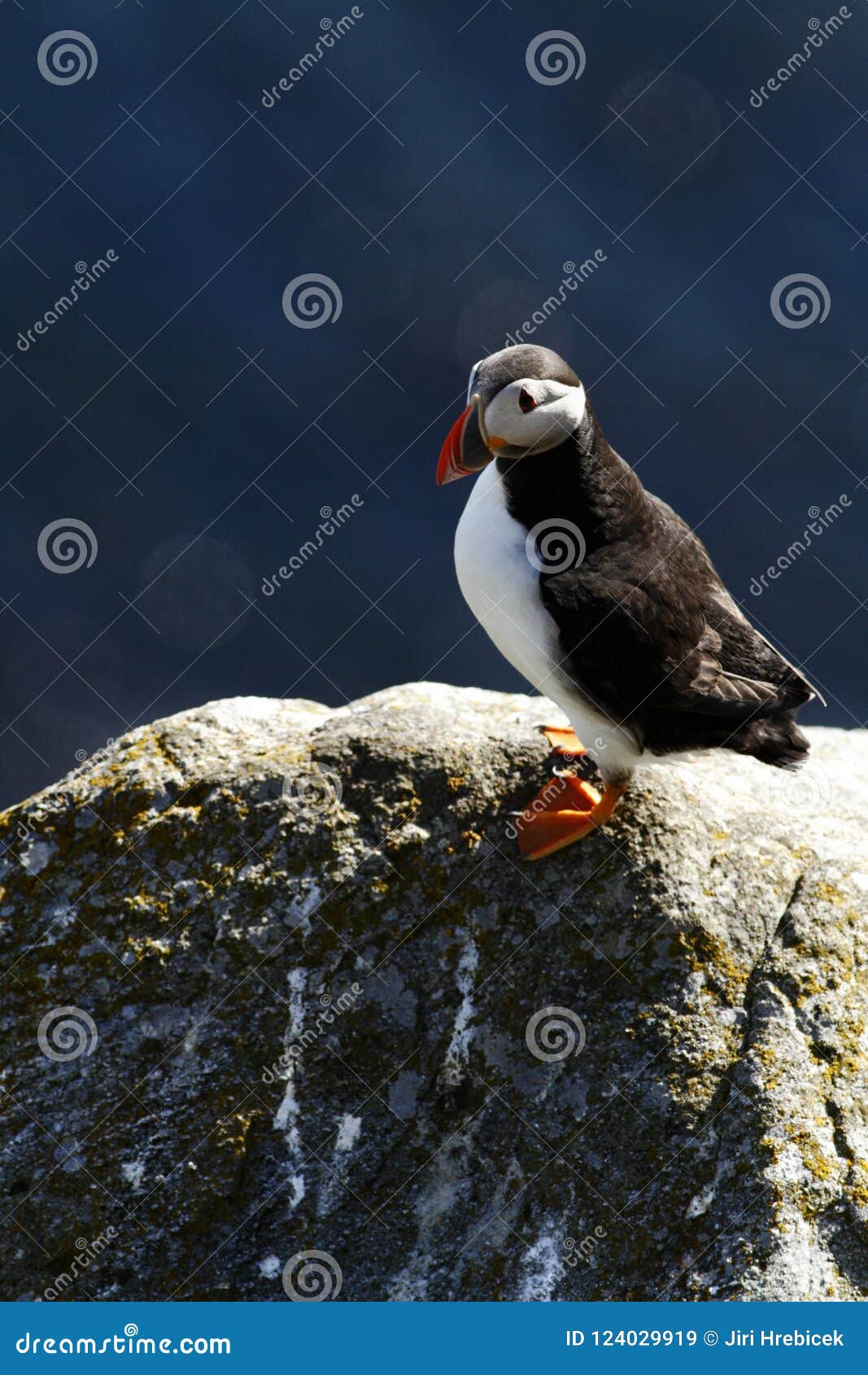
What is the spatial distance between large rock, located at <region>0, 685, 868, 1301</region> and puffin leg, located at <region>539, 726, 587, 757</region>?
0.47 m

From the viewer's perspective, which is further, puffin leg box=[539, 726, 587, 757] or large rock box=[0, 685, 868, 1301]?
puffin leg box=[539, 726, 587, 757]

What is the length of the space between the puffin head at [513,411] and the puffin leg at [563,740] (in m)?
1.24

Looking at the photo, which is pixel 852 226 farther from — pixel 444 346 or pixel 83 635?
pixel 83 635

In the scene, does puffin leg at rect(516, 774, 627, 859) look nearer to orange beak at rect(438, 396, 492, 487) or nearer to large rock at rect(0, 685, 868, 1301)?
large rock at rect(0, 685, 868, 1301)

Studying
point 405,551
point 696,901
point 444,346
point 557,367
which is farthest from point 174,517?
point 696,901

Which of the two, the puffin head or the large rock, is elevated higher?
the puffin head

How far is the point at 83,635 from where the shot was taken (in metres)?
11.5

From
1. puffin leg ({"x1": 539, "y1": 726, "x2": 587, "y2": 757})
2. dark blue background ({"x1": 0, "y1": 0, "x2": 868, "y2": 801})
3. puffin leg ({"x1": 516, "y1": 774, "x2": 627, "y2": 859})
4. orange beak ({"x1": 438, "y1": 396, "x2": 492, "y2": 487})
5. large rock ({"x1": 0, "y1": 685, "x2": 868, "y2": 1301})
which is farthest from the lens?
dark blue background ({"x1": 0, "y1": 0, "x2": 868, "y2": 801})

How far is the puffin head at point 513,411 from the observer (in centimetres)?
494

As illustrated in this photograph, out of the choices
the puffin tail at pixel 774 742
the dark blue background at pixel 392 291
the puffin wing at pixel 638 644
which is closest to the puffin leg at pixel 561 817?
the puffin wing at pixel 638 644

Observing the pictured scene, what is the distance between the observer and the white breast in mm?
5203

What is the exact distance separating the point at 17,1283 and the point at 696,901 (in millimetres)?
2956

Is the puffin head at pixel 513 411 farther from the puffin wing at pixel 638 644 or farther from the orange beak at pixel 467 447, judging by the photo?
the puffin wing at pixel 638 644

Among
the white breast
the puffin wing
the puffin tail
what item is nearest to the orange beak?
the white breast
